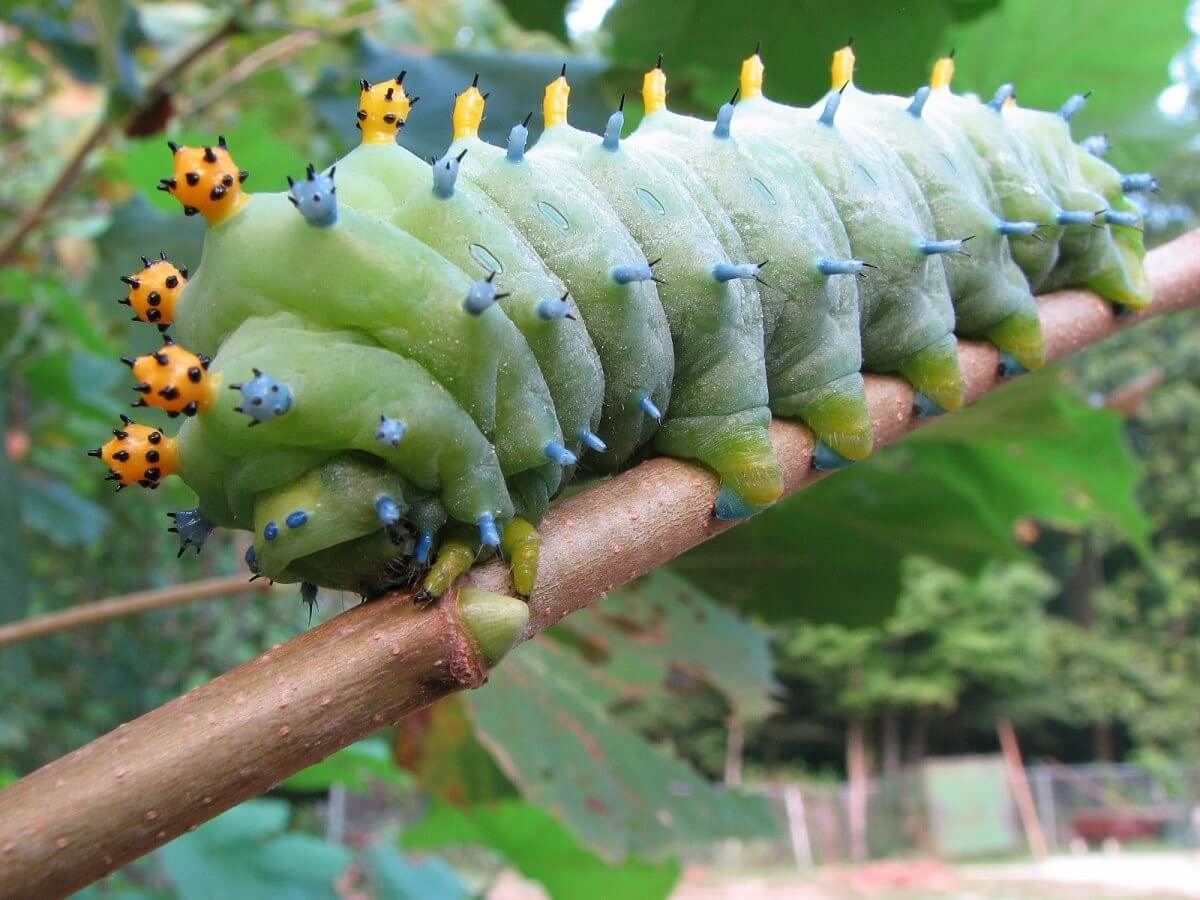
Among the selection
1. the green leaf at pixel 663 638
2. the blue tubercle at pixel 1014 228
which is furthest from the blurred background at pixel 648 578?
the blue tubercle at pixel 1014 228

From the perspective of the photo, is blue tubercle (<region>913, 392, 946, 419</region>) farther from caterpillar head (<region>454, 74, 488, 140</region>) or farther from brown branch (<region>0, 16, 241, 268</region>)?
brown branch (<region>0, 16, 241, 268</region>)

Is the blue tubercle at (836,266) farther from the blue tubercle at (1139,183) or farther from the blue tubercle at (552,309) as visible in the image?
the blue tubercle at (1139,183)

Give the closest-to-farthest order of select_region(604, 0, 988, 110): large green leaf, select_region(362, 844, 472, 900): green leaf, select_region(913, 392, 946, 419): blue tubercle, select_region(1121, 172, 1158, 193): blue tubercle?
select_region(913, 392, 946, 419): blue tubercle, select_region(1121, 172, 1158, 193): blue tubercle, select_region(604, 0, 988, 110): large green leaf, select_region(362, 844, 472, 900): green leaf

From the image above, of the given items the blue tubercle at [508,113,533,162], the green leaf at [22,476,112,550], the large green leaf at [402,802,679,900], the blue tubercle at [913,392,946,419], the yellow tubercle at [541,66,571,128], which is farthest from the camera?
the green leaf at [22,476,112,550]

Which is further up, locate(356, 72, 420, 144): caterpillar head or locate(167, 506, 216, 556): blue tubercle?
locate(356, 72, 420, 144): caterpillar head

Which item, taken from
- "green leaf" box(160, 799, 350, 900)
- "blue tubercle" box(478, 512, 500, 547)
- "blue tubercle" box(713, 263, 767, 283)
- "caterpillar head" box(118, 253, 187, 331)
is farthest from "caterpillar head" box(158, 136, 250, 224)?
"green leaf" box(160, 799, 350, 900)

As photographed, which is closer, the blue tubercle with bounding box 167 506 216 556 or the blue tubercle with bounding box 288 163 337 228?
the blue tubercle with bounding box 288 163 337 228
